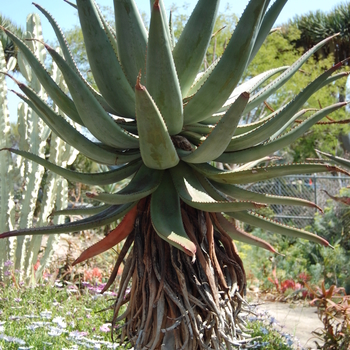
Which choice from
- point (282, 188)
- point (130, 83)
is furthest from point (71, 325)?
point (282, 188)

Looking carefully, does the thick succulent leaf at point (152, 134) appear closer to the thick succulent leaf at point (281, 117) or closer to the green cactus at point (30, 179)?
the thick succulent leaf at point (281, 117)

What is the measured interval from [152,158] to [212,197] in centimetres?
32

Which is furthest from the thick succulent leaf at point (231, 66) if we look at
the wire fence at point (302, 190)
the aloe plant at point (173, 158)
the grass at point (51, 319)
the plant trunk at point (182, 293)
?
the wire fence at point (302, 190)

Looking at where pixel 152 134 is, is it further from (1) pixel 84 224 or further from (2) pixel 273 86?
(2) pixel 273 86

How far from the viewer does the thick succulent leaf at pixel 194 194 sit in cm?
123

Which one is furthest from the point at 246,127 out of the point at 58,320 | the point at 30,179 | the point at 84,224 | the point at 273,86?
the point at 30,179

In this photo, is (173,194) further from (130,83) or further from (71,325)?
(71,325)

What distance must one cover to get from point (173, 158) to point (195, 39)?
0.47 metres

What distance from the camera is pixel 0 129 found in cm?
511

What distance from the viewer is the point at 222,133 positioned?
1.25 metres

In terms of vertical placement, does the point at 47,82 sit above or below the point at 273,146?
above

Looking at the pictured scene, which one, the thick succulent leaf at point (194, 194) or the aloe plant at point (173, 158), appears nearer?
the thick succulent leaf at point (194, 194)

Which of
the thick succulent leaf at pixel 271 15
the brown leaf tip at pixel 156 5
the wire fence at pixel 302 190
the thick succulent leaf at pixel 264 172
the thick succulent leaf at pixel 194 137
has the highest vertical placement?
the wire fence at pixel 302 190

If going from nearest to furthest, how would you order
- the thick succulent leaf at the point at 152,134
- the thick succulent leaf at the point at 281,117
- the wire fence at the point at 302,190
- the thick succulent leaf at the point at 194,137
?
1. the thick succulent leaf at the point at 152,134
2. the thick succulent leaf at the point at 281,117
3. the thick succulent leaf at the point at 194,137
4. the wire fence at the point at 302,190
